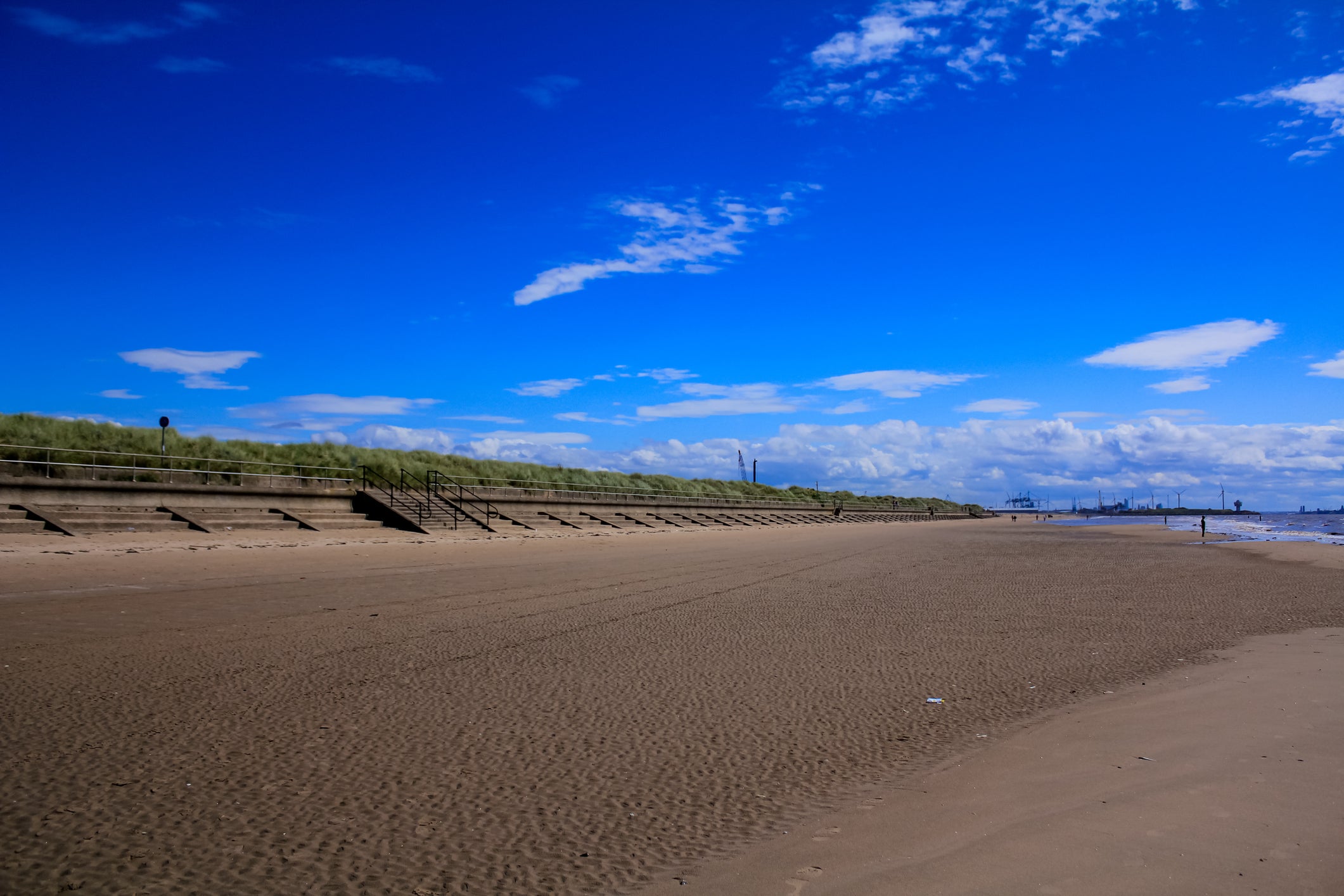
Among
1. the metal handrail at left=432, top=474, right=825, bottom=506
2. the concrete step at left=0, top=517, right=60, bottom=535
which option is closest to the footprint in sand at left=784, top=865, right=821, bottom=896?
the concrete step at left=0, top=517, right=60, bottom=535

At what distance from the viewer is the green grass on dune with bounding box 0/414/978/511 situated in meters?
29.1

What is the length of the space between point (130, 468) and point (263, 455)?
46.2ft

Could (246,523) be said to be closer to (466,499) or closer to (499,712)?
(466,499)

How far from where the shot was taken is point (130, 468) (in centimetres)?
2469

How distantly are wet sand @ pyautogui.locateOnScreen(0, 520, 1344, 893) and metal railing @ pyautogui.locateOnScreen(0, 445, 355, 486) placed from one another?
14.1m

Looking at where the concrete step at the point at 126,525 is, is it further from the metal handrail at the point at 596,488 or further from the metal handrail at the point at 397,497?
the metal handrail at the point at 596,488

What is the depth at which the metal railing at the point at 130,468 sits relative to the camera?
24297mm

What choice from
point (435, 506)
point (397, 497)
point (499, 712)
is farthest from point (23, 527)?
point (499, 712)

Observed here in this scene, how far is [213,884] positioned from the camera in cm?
284

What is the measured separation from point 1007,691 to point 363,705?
173 inches

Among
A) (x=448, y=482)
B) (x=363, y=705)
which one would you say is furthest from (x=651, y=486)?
(x=363, y=705)

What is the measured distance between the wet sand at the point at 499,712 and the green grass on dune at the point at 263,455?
63.5 feet

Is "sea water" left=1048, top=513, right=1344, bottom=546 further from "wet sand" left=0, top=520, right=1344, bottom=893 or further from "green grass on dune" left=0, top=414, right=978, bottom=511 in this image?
"green grass on dune" left=0, top=414, right=978, bottom=511

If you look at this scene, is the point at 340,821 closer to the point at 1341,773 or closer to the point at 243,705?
the point at 243,705
